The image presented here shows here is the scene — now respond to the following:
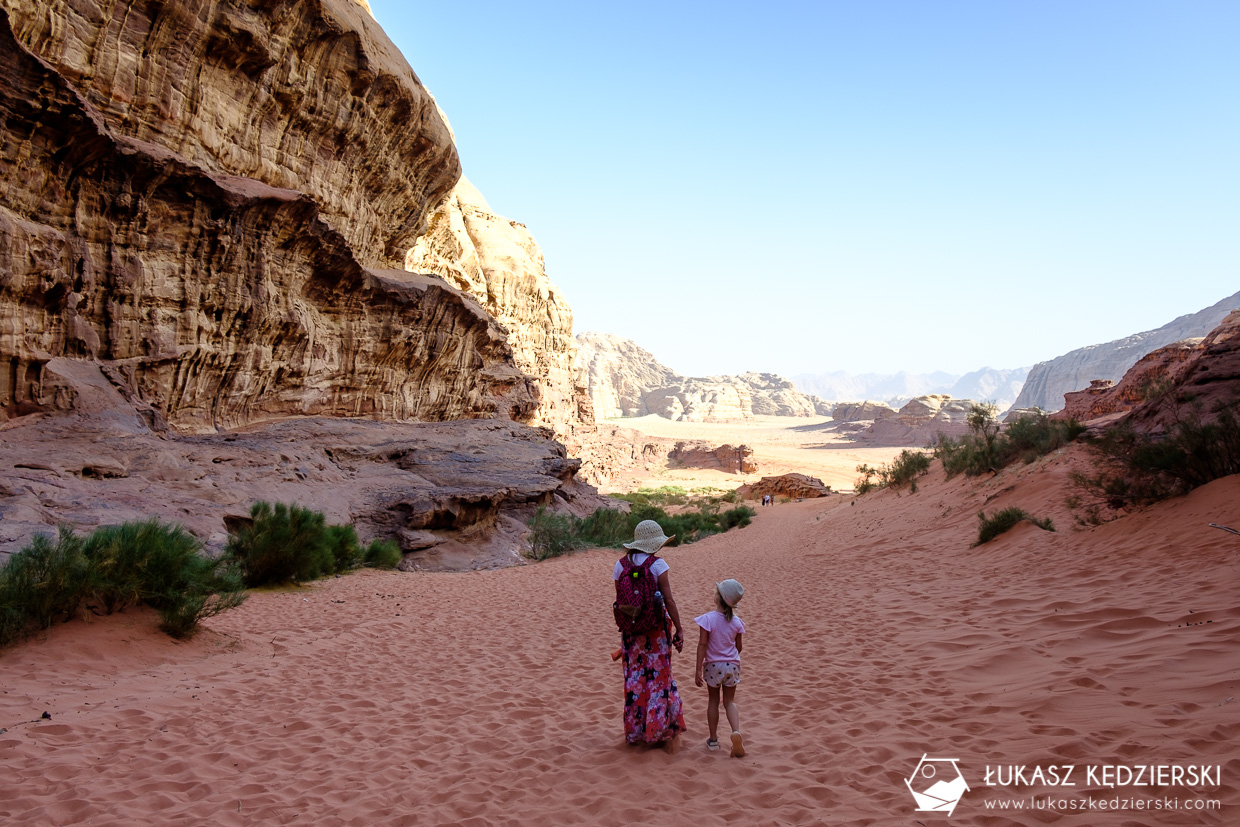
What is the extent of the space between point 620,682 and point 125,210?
13715 mm

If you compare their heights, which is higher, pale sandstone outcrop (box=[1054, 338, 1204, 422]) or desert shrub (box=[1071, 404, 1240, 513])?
pale sandstone outcrop (box=[1054, 338, 1204, 422])

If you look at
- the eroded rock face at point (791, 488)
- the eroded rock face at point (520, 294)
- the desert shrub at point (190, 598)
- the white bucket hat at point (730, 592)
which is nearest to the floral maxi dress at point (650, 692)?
the white bucket hat at point (730, 592)

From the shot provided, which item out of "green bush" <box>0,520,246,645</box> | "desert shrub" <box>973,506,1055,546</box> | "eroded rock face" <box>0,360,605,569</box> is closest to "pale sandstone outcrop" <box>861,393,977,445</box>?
"eroded rock face" <box>0,360,605,569</box>

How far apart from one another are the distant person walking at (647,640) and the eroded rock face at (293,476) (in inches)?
306

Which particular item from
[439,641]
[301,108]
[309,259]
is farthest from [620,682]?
[301,108]

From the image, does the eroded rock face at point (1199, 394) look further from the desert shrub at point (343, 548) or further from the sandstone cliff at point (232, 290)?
the sandstone cliff at point (232, 290)

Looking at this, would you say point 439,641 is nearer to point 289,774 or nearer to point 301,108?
point 289,774

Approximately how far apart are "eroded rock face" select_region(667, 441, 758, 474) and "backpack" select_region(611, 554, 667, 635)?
2134 inches

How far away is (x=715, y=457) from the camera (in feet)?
202

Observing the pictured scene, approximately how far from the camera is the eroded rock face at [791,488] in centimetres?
3722

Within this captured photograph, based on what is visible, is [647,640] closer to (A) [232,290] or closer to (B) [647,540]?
(B) [647,540]

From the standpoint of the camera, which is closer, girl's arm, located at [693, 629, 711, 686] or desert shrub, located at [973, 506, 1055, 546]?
girl's arm, located at [693, 629, 711, 686]

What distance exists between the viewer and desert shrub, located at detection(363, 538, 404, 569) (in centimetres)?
1383

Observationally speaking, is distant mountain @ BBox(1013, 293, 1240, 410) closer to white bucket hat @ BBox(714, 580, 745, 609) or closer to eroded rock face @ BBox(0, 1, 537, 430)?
eroded rock face @ BBox(0, 1, 537, 430)
